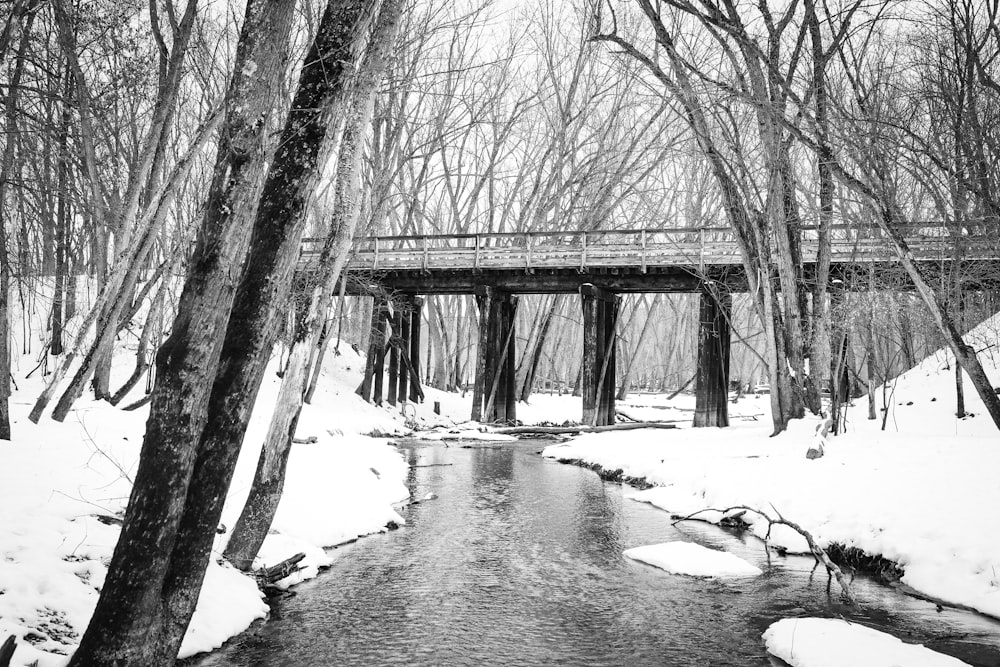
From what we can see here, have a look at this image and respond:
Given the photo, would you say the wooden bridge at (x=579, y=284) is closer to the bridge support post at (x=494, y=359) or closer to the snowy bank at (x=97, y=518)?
the bridge support post at (x=494, y=359)

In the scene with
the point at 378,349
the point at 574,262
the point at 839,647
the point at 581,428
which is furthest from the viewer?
the point at 378,349

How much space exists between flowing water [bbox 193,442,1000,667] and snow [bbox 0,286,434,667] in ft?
0.90

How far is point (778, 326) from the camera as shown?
1378 cm

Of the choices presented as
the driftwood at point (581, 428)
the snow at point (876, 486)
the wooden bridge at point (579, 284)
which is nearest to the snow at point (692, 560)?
the snow at point (876, 486)

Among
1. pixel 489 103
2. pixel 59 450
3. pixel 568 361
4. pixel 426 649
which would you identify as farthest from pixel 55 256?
pixel 568 361

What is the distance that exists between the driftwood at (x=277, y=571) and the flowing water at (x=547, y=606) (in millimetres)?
206

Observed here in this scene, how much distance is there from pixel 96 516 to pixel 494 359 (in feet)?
55.2

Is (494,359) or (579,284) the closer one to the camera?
(579,284)

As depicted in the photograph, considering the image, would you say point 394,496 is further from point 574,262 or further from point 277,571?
point 574,262

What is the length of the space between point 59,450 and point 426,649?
453 centimetres

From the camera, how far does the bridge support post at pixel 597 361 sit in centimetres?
2070

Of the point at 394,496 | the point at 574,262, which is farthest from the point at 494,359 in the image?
the point at 394,496

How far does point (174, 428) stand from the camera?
332 centimetres

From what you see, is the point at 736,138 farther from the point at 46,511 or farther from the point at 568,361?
the point at 568,361
